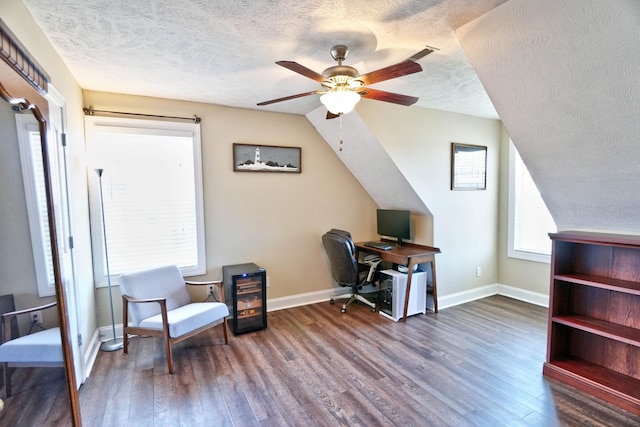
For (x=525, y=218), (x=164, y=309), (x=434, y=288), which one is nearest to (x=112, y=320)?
(x=164, y=309)

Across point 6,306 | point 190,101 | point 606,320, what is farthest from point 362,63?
point 606,320

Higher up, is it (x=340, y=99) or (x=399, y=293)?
(x=340, y=99)

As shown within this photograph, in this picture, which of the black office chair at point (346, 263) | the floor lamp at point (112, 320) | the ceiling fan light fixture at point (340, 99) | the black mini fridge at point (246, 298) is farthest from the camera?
the black office chair at point (346, 263)

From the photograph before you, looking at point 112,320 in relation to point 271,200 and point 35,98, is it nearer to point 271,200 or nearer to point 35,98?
point 271,200

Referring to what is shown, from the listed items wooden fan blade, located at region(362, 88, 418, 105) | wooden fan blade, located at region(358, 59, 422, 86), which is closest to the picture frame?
wooden fan blade, located at region(362, 88, 418, 105)

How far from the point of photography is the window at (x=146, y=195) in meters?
3.12

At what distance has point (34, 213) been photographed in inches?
59.6

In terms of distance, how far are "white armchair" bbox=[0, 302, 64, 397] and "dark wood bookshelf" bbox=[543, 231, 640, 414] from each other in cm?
328

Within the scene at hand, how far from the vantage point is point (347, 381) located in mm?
2449

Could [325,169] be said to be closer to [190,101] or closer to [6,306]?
[190,101]

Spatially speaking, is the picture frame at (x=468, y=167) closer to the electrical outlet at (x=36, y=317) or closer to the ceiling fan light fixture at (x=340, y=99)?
the ceiling fan light fixture at (x=340, y=99)

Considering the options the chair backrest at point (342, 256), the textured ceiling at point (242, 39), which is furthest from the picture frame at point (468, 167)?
the chair backrest at point (342, 256)

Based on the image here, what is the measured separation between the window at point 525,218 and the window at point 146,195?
3992 millimetres

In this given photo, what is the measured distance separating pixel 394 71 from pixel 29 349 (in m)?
2.31
